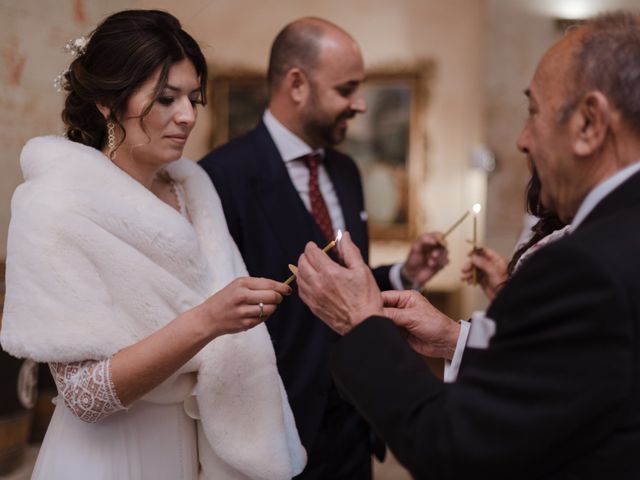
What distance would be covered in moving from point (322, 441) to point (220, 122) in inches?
147

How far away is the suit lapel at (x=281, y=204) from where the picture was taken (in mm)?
3070

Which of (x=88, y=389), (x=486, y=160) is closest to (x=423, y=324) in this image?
(x=88, y=389)

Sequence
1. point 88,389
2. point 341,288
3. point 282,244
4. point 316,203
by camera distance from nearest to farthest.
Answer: point 341,288 < point 88,389 < point 282,244 < point 316,203

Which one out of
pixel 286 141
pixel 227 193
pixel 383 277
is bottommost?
pixel 383 277

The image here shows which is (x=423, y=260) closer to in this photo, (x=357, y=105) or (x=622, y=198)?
(x=357, y=105)

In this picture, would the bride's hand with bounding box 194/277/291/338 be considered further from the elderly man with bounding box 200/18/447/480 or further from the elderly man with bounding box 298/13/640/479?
the elderly man with bounding box 200/18/447/480

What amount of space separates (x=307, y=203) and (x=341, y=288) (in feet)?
5.37

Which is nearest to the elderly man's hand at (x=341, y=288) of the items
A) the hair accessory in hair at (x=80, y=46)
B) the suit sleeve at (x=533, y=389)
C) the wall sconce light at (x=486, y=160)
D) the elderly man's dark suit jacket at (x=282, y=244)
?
the suit sleeve at (x=533, y=389)

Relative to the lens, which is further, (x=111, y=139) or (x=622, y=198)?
(x=111, y=139)

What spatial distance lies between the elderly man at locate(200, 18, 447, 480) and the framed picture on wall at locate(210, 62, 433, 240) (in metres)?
2.66

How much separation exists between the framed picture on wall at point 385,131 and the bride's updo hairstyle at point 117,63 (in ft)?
13.2

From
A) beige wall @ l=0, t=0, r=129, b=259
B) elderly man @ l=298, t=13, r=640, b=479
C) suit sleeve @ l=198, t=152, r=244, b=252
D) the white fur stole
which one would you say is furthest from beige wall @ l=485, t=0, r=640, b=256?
elderly man @ l=298, t=13, r=640, b=479

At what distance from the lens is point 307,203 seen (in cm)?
Result: 330

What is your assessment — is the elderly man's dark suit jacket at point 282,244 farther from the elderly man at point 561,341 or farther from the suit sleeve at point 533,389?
the suit sleeve at point 533,389
